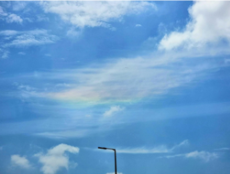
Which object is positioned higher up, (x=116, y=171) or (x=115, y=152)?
(x=115, y=152)

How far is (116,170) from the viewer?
A: 37.1 metres

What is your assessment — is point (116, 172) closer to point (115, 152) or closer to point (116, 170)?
point (116, 170)

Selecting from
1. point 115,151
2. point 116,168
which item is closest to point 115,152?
point 115,151

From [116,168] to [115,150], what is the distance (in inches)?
151

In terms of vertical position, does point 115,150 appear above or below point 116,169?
above

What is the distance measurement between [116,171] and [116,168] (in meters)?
0.54

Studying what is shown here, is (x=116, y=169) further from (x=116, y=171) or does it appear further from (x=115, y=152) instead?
(x=115, y=152)

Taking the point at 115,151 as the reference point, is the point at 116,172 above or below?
below

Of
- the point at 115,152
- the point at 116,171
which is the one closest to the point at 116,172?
the point at 116,171

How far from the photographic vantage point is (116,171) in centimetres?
3697

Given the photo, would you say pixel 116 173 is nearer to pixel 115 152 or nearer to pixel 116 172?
pixel 116 172

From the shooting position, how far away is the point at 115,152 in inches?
1430

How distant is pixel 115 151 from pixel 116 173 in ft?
14.7

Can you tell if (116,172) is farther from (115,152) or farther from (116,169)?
(115,152)
